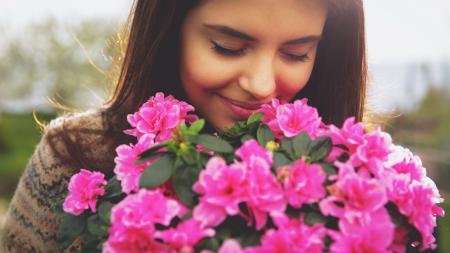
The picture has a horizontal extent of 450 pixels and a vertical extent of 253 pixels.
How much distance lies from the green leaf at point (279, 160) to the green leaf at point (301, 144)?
32 mm

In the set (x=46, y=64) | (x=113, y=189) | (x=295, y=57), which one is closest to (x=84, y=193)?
(x=113, y=189)

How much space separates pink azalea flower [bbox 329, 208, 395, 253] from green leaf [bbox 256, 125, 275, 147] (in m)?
0.31

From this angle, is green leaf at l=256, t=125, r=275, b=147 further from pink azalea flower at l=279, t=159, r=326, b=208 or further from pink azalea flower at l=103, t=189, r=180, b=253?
pink azalea flower at l=103, t=189, r=180, b=253

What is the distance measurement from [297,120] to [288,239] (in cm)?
39

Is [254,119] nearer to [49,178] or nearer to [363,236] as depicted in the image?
[363,236]

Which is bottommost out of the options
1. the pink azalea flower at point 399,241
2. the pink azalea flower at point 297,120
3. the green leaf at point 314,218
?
the pink azalea flower at point 399,241

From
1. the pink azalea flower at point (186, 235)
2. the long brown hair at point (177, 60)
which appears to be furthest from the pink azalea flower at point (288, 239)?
the long brown hair at point (177, 60)

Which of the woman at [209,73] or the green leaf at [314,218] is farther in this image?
the woman at [209,73]

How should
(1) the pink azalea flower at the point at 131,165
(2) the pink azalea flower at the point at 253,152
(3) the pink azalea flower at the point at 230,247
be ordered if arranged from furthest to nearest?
1. (1) the pink azalea flower at the point at 131,165
2. (2) the pink azalea flower at the point at 253,152
3. (3) the pink azalea flower at the point at 230,247

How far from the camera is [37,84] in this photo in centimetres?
3125

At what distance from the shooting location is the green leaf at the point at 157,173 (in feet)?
4.66

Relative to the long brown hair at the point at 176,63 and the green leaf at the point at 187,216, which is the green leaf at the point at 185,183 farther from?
the long brown hair at the point at 176,63

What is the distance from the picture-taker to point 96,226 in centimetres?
154

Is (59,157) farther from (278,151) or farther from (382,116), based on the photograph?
(382,116)
